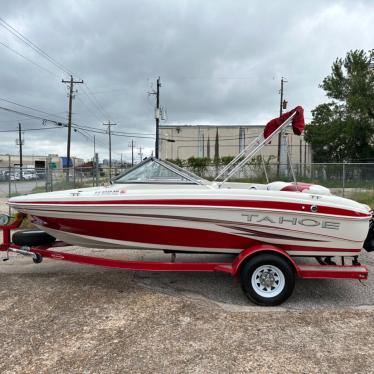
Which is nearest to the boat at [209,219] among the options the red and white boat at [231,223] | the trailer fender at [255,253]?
the red and white boat at [231,223]

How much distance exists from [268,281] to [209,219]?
101 centimetres

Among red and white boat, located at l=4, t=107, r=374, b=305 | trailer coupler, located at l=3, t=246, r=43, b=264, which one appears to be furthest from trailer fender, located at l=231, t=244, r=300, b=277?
trailer coupler, located at l=3, t=246, r=43, b=264

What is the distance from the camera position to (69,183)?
47.8 feet

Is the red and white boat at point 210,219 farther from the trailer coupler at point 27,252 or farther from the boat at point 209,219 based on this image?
the trailer coupler at point 27,252

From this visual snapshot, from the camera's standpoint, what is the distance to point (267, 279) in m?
4.60

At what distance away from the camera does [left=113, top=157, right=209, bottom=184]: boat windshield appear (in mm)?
5324

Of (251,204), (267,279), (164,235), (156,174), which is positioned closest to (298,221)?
(251,204)

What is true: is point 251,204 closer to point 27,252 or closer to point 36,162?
point 27,252

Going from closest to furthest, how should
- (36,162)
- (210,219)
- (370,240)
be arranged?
(210,219), (370,240), (36,162)

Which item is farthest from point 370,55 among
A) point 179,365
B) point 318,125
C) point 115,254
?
point 179,365

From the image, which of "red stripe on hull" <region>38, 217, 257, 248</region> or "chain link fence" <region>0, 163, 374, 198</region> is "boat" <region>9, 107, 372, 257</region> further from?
"chain link fence" <region>0, 163, 374, 198</region>

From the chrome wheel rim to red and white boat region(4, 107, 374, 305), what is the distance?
0.01m

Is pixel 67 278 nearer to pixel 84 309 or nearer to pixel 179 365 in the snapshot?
pixel 84 309

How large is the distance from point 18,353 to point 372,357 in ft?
10.1
